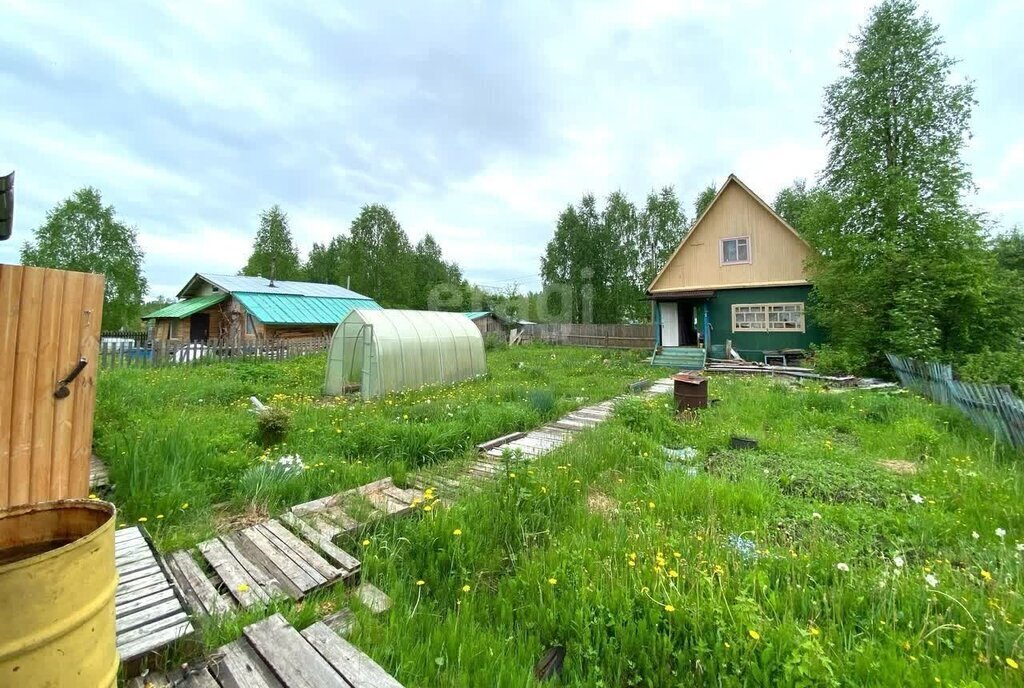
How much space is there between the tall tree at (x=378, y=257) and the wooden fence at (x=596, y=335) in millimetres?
14453

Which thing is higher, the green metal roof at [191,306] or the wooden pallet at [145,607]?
the green metal roof at [191,306]

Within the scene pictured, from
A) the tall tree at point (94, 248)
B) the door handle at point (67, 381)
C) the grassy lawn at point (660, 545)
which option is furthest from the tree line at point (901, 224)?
the tall tree at point (94, 248)

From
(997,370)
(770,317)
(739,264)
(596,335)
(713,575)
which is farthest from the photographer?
(596,335)

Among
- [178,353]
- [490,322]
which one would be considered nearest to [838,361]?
[178,353]

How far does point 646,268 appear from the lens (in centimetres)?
3378

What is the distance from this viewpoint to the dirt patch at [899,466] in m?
5.02

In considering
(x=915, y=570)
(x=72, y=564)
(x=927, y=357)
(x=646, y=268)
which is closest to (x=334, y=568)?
(x=72, y=564)

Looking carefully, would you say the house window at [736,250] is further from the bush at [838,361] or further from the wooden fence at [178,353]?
the wooden fence at [178,353]

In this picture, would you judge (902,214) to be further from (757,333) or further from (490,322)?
(490,322)

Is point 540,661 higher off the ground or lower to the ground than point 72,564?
lower

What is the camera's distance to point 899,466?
17.4ft

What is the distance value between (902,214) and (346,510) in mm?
17176

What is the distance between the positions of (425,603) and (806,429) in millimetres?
7209

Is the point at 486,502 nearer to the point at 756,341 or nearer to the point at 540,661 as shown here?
the point at 540,661
